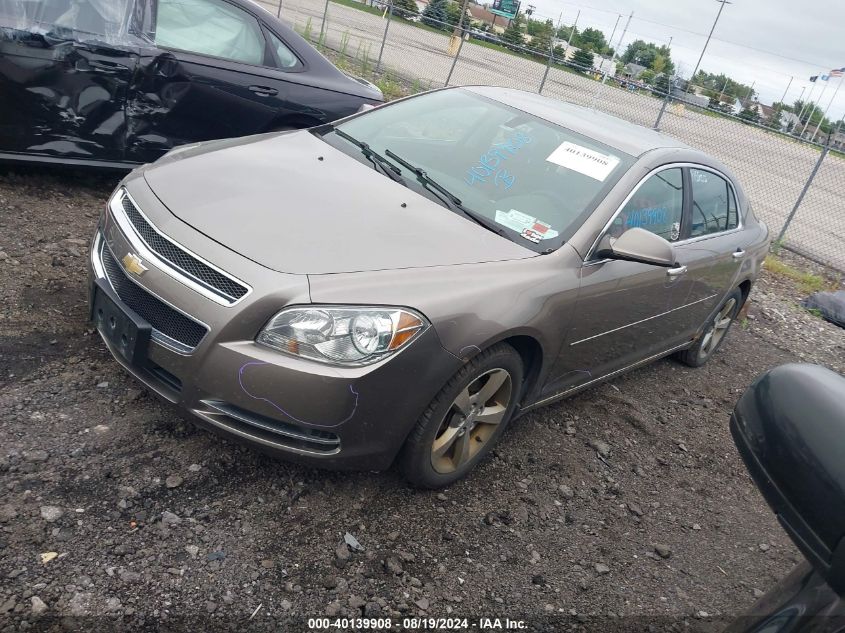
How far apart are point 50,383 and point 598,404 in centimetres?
312

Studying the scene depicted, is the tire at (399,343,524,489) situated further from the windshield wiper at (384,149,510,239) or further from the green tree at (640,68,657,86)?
the green tree at (640,68,657,86)

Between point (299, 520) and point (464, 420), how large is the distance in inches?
31.7

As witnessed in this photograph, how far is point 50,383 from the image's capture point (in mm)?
3330

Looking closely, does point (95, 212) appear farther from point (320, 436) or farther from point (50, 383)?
point (320, 436)

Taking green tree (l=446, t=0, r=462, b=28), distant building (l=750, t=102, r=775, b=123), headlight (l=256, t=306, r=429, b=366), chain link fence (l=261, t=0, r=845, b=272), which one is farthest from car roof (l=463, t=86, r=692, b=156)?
green tree (l=446, t=0, r=462, b=28)

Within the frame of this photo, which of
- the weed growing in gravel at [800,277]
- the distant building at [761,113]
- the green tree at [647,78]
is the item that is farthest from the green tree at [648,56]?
the weed growing in gravel at [800,277]

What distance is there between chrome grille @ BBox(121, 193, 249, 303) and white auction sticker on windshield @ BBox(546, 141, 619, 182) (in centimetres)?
193

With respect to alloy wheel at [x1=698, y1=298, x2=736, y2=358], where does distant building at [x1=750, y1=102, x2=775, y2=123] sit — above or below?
above

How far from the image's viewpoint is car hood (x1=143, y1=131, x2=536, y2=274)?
115 inches

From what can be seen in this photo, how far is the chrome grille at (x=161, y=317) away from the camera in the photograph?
2.78m

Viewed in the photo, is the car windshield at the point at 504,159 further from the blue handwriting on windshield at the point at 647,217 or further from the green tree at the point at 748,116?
the green tree at the point at 748,116

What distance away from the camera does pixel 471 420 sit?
3.28 m

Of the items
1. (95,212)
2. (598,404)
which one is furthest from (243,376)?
(95,212)

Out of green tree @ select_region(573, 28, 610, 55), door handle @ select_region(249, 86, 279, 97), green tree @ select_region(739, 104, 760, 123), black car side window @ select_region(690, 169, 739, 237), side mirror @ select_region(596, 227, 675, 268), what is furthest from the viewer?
green tree @ select_region(573, 28, 610, 55)
